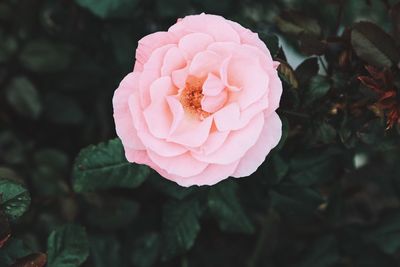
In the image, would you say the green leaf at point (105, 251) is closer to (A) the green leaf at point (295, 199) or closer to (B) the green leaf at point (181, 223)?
(B) the green leaf at point (181, 223)

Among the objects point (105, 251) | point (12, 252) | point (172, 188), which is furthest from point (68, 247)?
point (105, 251)

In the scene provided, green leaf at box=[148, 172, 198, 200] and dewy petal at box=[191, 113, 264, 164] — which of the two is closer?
dewy petal at box=[191, 113, 264, 164]

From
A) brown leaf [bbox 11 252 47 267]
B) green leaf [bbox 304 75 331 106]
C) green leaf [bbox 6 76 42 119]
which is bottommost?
green leaf [bbox 6 76 42 119]

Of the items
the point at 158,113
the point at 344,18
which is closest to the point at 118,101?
the point at 158,113

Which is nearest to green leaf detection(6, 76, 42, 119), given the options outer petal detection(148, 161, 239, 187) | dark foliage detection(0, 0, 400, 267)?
dark foliage detection(0, 0, 400, 267)

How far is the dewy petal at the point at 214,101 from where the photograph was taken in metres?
0.92

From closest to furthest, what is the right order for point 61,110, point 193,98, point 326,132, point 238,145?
1. point 238,145
2. point 193,98
3. point 326,132
4. point 61,110

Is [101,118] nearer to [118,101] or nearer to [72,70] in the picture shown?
[72,70]

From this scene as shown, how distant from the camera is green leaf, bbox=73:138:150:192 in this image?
46.0 inches

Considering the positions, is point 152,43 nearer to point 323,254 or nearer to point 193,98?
point 193,98

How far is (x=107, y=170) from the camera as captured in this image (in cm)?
118

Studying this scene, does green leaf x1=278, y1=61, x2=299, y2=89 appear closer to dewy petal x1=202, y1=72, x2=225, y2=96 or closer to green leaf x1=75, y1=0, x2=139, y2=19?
dewy petal x1=202, y1=72, x2=225, y2=96

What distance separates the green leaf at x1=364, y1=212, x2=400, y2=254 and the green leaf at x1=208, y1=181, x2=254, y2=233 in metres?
0.38

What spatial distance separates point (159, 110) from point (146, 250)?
70 cm
